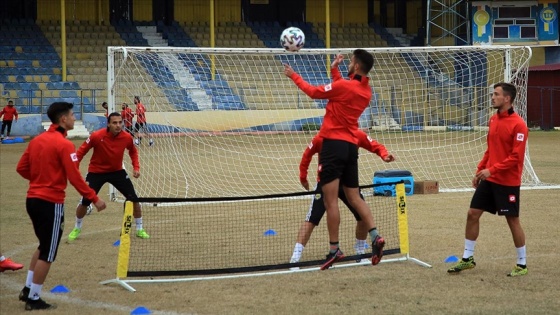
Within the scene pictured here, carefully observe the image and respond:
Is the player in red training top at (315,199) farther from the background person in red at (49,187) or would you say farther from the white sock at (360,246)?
the background person in red at (49,187)

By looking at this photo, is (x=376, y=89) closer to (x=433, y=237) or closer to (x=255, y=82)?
(x=255, y=82)

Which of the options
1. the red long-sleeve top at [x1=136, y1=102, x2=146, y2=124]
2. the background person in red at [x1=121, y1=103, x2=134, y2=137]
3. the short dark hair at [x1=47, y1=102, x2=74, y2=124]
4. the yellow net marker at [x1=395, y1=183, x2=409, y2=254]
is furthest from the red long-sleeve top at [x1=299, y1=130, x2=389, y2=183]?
the red long-sleeve top at [x1=136, y1=102, x2=146, y2=124]

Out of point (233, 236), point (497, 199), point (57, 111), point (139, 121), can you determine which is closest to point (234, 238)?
point (233, 236)

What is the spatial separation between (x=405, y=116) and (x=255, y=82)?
671cm

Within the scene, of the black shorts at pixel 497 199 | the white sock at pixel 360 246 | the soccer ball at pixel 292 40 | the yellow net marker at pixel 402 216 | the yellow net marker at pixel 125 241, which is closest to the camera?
the yellow net marker at pixel 125 241

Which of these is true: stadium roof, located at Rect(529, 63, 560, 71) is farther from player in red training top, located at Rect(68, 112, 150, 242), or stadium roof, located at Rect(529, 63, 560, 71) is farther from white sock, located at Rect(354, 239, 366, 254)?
white sock, located at Rect(354, 239, 366, 254)

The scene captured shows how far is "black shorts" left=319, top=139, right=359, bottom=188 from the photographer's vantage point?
9.34 metres

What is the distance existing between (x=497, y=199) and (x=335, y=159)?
68.5 inches

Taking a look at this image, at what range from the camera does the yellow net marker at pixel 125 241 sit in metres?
9.02

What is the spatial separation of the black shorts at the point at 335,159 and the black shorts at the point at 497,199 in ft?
4.62

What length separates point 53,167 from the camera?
8359 millimetres

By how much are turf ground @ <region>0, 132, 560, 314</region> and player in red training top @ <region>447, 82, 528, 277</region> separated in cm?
33

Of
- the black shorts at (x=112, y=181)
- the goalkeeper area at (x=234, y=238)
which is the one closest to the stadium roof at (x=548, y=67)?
the goalkeeper area at (x=234, y=238)

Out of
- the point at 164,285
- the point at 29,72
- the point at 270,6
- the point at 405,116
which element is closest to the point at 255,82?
the point at 405,116
